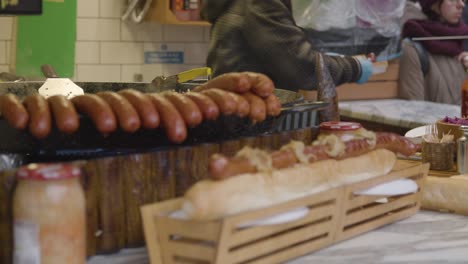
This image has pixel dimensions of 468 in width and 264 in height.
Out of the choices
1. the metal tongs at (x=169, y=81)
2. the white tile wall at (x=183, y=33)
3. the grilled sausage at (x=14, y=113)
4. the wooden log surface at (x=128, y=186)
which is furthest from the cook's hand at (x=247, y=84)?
the white tile wall at (x=183, y=33)

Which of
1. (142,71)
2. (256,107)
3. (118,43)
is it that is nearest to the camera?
(256,107)

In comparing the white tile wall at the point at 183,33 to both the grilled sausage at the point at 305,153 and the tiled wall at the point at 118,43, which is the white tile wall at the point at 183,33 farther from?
the grilled sausage at the point at 305,153

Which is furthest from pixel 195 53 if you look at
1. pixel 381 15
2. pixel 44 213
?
pixel 44 213

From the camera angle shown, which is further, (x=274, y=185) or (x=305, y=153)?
(x=305, y=153)

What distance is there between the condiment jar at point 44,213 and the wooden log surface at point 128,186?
0.16 m

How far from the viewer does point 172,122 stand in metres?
1.73

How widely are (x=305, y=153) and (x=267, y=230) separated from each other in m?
0.25

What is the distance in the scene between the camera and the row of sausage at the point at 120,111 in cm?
167

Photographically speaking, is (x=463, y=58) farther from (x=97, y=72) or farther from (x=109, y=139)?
(x=109, y=139)

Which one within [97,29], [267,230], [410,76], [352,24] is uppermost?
[352,24]

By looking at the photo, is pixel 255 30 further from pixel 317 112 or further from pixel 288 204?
pixel 288 204

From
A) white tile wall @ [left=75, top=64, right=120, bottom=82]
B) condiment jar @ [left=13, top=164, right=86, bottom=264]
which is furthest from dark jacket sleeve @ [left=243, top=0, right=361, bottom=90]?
condiment jar @ [left=13, top=164, right=86, bottom=264]

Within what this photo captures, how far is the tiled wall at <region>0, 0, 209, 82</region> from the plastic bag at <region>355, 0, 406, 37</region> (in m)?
1.32

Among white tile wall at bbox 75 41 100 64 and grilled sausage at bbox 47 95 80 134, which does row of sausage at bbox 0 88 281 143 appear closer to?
grilled sausage at bbox 47 95 80 134
